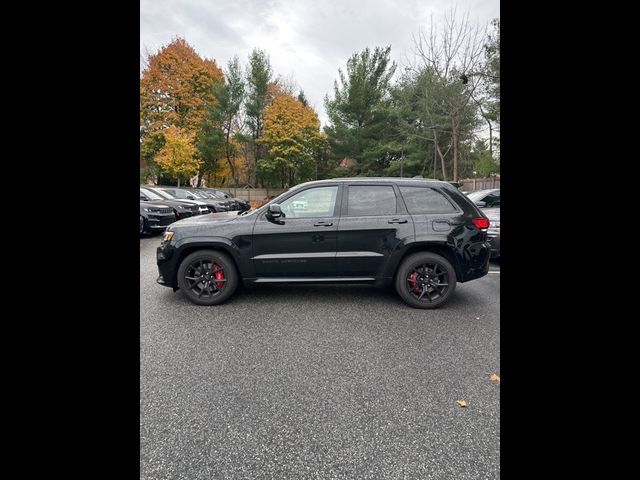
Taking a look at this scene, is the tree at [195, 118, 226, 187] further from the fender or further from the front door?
the front door

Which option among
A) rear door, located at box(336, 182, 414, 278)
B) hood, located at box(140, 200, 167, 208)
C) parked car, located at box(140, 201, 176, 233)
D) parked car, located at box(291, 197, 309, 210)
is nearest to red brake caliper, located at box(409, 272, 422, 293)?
rear door, located at box(336, 182, 414, 278)

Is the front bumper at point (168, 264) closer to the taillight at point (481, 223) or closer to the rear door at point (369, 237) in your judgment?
the rear door at point (369, 237)

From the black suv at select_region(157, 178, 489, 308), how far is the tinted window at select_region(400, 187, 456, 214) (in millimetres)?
13

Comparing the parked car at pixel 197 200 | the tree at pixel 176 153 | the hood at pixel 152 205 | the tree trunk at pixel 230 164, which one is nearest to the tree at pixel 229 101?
the tree trunk at pixel 230 164

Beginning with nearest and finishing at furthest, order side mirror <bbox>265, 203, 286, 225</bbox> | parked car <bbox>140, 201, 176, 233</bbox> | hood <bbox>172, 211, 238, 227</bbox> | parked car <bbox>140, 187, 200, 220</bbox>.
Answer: side mirror <bbox>265, 203, 286, 225</bbox> < hood <bbox>172, 211, 238, 227</bbox> < parked car <bbox>140, 201, 176, 233</bbox> < parked car <bbox>140, 187, 200, 220</bbox>

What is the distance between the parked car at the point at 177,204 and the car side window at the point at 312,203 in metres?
7.32

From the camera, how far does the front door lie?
401 centimetres

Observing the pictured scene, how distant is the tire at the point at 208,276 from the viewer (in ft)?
13.4
